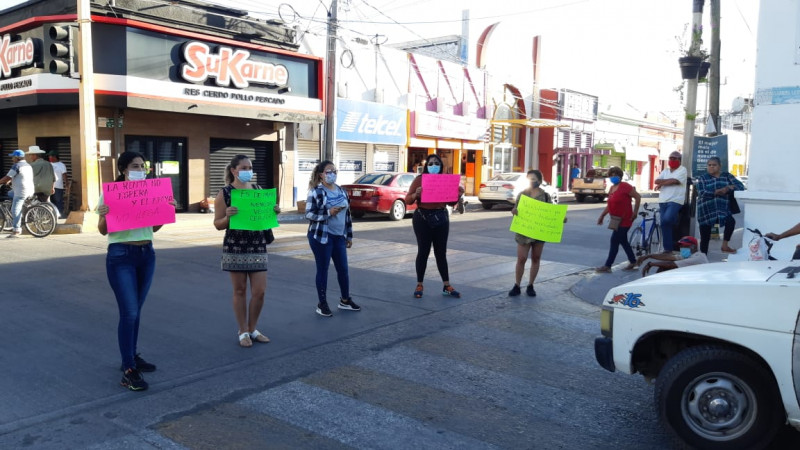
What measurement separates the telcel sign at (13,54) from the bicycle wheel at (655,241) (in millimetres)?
16807

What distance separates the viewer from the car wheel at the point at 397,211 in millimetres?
19294

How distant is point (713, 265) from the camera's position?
4.69m

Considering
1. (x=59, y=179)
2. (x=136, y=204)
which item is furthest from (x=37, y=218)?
(x=136, y=204)

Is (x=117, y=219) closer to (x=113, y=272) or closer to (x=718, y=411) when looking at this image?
(x=113, y=272)

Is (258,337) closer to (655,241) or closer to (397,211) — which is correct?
(655,241)

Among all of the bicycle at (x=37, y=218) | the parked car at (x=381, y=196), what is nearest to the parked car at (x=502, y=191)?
the parked car at (x=381, y=196)

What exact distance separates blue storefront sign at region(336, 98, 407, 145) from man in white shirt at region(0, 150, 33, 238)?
12639 mm

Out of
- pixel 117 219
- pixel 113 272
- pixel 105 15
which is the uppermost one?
pixel 105 15

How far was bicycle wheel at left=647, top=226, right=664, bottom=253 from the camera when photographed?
1291cm

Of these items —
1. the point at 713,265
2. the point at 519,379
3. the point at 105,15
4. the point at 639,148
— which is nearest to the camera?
the point at 713,265

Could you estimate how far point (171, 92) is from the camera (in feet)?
60.3

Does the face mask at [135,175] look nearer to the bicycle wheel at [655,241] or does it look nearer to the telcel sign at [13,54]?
the bicycle wheel at [655,241]

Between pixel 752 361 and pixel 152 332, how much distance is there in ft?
17.5

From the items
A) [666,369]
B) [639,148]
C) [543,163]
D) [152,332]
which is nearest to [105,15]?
[152,332]
